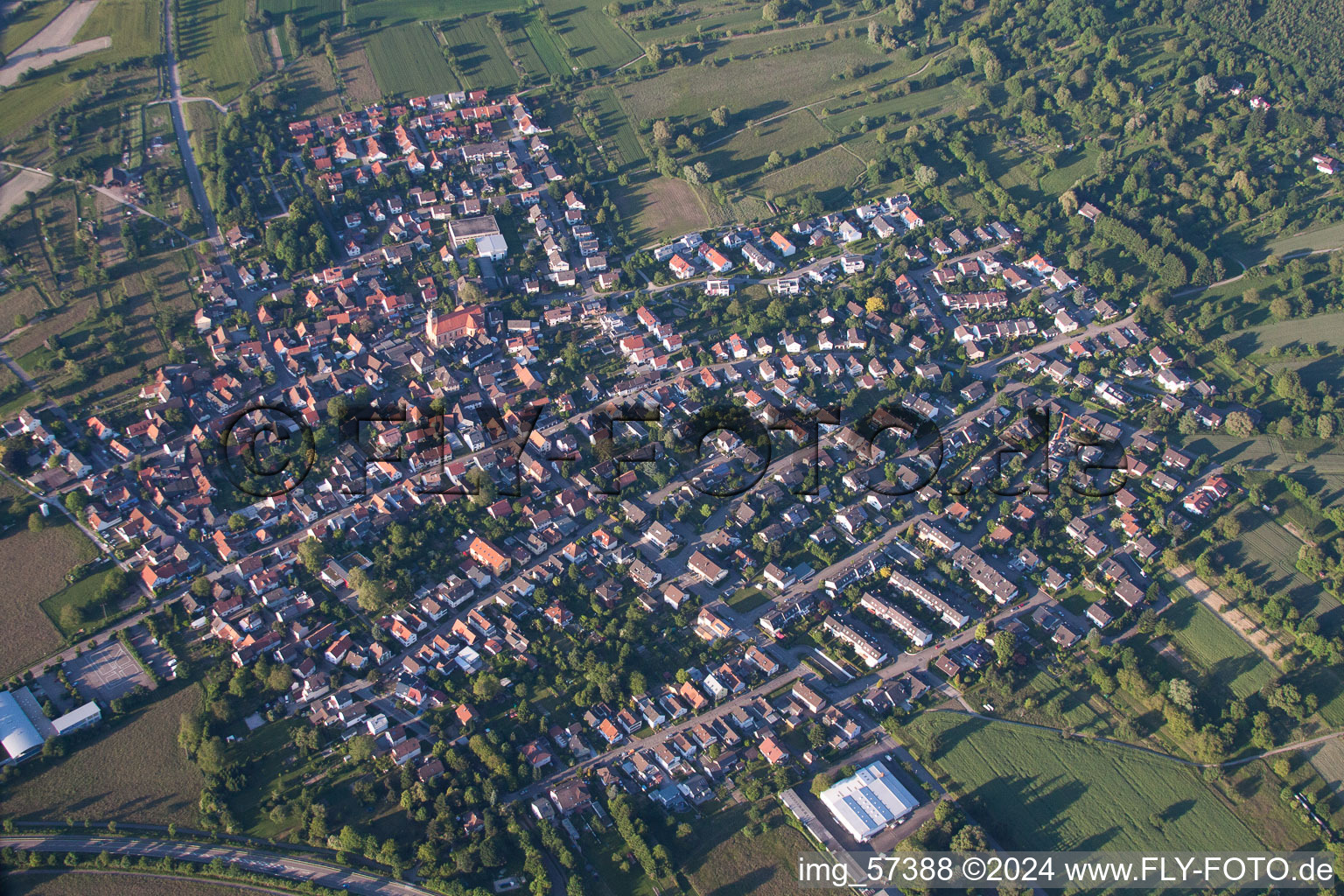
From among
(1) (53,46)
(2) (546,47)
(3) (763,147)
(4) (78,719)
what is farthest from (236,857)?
(1) (53,46)

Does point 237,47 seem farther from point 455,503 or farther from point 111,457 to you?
point 455,503

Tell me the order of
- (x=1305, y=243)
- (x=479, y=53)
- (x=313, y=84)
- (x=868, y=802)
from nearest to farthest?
1. (x=868, y=802)
2. (x=1305, y=243)
3. (x=313, y=84)
4. (x=479, y=53)

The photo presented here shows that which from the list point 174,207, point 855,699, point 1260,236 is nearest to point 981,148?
point 1260,236

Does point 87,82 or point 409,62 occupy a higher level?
point 87,82

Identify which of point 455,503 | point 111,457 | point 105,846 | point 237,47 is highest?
point 237,47

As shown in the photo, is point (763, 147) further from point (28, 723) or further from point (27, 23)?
point (27, 23)

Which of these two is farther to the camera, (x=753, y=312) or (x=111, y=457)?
(x=753, y=312)
